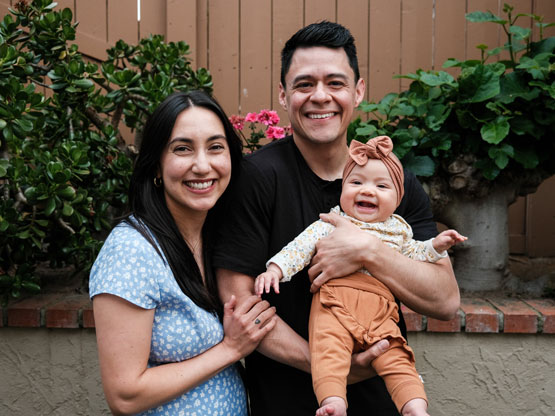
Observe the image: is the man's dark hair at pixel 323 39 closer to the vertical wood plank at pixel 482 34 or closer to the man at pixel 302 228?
the man at pixel 302 228

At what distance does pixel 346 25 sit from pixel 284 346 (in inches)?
118

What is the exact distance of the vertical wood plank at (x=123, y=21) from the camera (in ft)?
13.3

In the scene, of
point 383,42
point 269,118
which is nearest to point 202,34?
point 269,118

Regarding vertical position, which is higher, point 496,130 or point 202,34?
point 202,34

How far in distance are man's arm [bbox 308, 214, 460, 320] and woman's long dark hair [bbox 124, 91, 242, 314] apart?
0.40 meters

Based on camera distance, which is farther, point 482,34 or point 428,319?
point 482,34

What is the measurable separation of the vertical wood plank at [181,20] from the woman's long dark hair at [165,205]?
2.36 metres

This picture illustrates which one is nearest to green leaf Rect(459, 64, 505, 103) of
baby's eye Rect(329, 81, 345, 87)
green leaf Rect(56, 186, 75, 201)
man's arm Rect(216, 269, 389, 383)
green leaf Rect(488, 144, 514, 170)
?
green leaf Rect(488, 144, 514, 170)

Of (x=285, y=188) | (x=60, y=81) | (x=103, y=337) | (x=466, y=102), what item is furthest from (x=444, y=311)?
(x=60, y=81)

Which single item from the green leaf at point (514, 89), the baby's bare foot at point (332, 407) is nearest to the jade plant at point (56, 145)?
the baby's bare foot at point (332, 407)

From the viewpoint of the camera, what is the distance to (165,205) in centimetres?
197

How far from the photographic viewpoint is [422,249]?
2.06 meters

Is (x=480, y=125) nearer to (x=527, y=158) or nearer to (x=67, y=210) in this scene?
(x=527, y=158)

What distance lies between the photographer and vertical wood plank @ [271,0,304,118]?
13.9 ft
